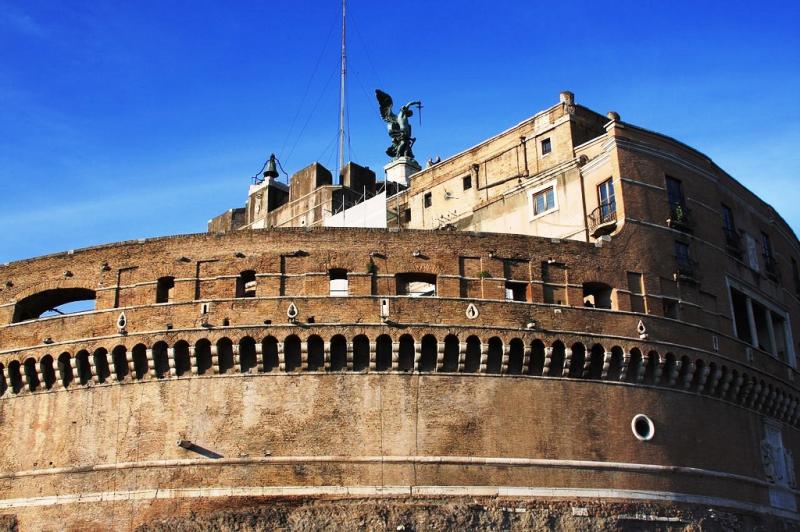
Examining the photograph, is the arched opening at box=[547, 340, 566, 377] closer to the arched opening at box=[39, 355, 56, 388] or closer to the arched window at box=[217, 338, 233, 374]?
the arched window at box=[217, 338, 233, 374]

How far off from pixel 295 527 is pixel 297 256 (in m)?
7.94

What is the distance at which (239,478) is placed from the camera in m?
27.5

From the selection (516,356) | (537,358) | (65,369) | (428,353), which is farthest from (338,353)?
(65,369)

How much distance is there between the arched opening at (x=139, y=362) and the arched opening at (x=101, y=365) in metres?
0.93

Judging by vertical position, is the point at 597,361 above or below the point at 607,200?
below

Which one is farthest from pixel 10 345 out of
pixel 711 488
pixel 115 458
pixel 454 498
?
pixel 711 488

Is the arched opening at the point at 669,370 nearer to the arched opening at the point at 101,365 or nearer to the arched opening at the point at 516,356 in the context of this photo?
the arched opening at the point at 516,356

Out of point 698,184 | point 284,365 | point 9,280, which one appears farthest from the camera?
point 698,184

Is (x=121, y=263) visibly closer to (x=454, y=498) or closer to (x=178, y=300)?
(x=178, y=300)

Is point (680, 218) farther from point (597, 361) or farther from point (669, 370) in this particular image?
point (597, 361)

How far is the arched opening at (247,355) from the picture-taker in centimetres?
2888

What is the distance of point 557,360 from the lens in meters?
Result: 29.8

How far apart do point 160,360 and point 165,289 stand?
100 inches

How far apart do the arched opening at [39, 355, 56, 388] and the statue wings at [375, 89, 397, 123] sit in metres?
24.7
